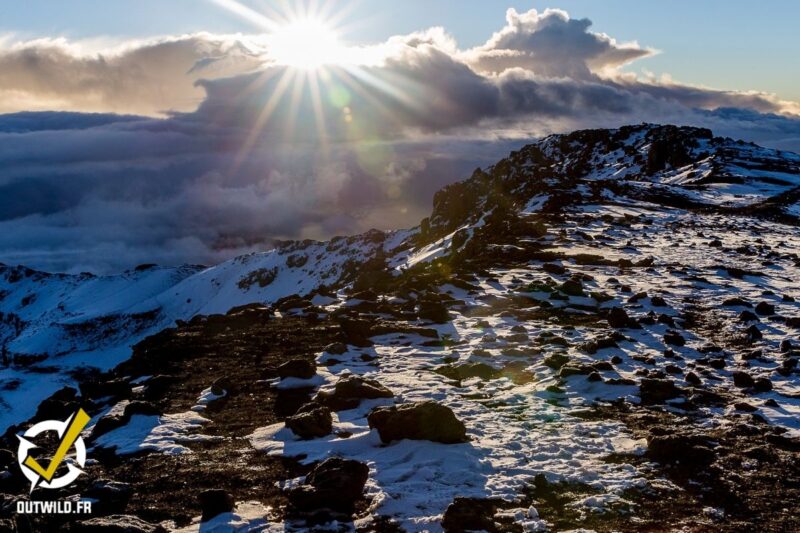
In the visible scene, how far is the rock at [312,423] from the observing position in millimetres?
16766

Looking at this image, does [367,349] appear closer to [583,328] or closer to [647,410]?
[583,328]

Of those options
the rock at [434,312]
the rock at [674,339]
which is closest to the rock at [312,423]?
the rock at [434,312]

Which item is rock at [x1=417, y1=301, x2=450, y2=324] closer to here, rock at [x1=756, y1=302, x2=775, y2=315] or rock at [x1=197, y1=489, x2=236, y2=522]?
rock at [x1=756, y1=302, x2=775, y2=315]

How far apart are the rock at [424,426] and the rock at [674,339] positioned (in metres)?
12.5

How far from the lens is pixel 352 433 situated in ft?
55.4

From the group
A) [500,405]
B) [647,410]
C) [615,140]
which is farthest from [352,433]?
[615,140]

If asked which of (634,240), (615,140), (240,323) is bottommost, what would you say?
(240,323)

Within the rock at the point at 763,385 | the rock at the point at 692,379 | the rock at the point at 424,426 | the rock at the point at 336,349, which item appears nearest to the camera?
the rock at the point at 424,426

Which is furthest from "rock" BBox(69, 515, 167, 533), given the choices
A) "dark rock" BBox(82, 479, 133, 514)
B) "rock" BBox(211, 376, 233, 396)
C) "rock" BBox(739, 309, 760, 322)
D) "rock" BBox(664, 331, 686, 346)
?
"rock" BBox(739, 309, 760, 322)

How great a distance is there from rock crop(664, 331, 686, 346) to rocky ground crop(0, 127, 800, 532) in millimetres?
83

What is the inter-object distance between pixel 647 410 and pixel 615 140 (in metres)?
153

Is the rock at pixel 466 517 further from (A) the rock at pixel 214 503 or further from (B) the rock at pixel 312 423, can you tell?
(B) the rock at pixel 312 423

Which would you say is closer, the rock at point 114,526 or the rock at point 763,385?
the rock at point 114,526

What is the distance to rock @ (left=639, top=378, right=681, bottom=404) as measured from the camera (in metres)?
18.8
